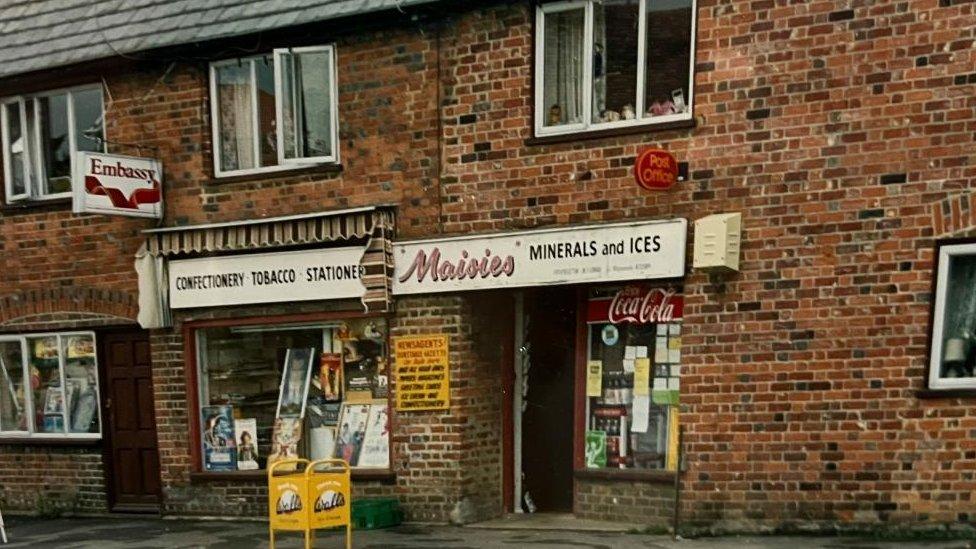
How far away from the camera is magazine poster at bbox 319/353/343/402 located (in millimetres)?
10102

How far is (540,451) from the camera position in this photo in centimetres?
980

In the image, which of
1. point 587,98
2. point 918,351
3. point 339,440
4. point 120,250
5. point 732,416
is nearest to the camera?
point 918,351

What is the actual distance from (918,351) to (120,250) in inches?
337

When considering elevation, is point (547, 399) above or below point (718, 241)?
below

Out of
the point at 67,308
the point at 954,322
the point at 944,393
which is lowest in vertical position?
the point at 944,393

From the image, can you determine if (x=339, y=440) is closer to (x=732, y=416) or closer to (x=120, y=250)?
(x=120, y=250)

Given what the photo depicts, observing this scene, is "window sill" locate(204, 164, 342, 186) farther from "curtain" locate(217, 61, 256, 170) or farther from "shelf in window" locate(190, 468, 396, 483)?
"shelf in window" locate(190, 468, 396, 483)

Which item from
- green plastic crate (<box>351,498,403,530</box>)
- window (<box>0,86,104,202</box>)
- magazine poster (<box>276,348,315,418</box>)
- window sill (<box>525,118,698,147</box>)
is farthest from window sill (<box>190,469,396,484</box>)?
window sill (<box>525,118,698,147</box>)

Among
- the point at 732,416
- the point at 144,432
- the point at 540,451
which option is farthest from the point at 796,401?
the point at 144,432

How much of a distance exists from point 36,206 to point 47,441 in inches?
115

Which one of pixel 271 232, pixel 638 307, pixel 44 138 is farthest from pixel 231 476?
pixel 638 307

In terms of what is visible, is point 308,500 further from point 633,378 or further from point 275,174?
point 275,174

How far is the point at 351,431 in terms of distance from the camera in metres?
9.98

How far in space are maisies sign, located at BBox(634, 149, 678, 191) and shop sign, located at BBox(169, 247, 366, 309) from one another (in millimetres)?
3084
